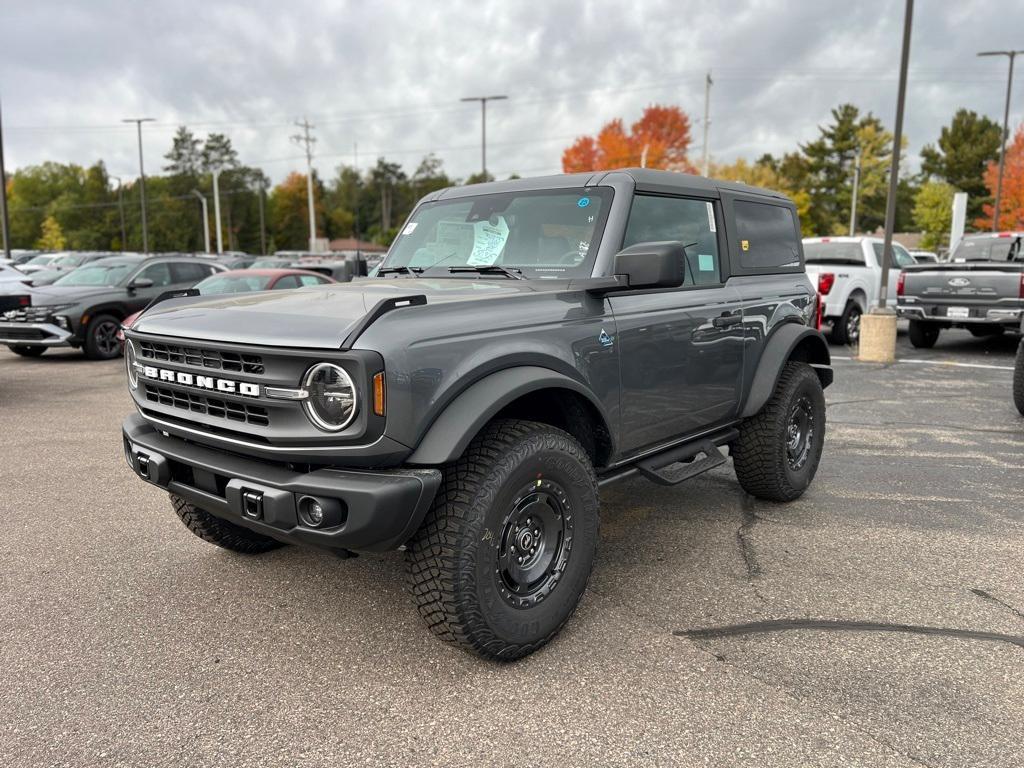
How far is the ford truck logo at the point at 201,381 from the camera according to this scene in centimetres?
279

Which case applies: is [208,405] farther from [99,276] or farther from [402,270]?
[99,276]

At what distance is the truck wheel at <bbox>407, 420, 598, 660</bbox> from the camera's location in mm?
2793

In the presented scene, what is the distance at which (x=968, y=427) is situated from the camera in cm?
746

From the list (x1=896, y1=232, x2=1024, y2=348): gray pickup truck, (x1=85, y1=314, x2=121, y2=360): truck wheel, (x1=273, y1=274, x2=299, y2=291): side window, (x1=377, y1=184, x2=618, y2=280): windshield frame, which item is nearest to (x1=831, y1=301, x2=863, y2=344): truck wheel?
(x1=896, y1=232, x2=1024, y2=348): gray pickup truck

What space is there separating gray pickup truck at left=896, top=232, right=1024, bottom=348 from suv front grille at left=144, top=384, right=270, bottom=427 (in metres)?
12.2

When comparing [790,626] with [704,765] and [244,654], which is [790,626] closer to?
[704,765]

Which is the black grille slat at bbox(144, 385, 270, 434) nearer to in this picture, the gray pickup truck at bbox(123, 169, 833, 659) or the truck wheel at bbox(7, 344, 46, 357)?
the gray pickup truck at bbox(123, 169, 833, 659)

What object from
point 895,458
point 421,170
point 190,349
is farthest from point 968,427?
point 421,170

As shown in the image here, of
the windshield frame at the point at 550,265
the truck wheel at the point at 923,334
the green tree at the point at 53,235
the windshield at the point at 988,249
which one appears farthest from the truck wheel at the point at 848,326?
the green tree at the point at 53,235

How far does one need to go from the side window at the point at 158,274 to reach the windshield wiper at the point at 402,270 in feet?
32.9

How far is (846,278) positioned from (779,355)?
9.82m

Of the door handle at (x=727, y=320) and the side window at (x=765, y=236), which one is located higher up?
the side window at (x=765, y=236)

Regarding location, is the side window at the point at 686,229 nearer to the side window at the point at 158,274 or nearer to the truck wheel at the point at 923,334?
the truck wheel at the point at 923,334

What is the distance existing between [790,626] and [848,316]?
11.4 m
